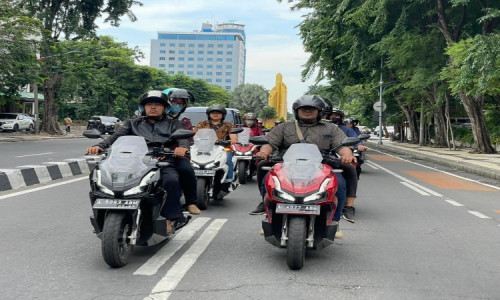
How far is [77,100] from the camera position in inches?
2584

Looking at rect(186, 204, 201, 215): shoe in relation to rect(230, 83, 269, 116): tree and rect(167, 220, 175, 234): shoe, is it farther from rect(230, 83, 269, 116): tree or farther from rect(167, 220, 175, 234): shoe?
rect(230, 83, 269, 116): tree

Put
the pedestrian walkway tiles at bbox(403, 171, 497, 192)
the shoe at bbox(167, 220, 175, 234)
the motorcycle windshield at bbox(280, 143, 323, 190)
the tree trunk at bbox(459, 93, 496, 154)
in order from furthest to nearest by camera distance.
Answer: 1. the tree trunk at bbox(459, 93, 496, 154)
2. the pedestrian walkway tiles at bbox(403, 171, 497, 192)
3. the shoe at bbox(167, 220, 175, 234)
4. the motorcycle windshield at bbox(280, 143, 323, 190)

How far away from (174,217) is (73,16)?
106 ft

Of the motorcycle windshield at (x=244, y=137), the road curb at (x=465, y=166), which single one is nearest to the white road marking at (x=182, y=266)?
the motorcycle windshield at (x=244, y=137)

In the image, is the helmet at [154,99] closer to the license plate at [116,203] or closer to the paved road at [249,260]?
the license plate at [116,203]

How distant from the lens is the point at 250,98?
11631 cm

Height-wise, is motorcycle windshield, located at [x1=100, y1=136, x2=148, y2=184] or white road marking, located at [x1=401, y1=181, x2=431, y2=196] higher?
motorcycle windshield, located at [x1=100, y1=136, x2=148, y2=184]

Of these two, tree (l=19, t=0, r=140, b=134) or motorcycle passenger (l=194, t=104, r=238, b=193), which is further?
tree (l=19, t=0, r=140, b=134)

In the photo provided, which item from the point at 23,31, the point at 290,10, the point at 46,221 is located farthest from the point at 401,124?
the point at 46,221

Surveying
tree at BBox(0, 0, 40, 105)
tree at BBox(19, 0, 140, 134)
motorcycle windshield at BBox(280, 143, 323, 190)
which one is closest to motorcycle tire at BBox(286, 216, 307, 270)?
motorcycle windshield at BBox(280, 143, 323, 190)

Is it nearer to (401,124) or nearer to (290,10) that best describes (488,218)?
(290,10)

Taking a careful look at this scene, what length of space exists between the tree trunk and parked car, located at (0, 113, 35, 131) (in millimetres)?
30823

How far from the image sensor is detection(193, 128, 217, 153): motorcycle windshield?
8570mm

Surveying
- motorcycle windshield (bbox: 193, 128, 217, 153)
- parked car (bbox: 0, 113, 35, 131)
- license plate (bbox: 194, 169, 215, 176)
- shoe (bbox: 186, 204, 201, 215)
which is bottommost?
parked car (bbox: 0, 113, 35, 131)
